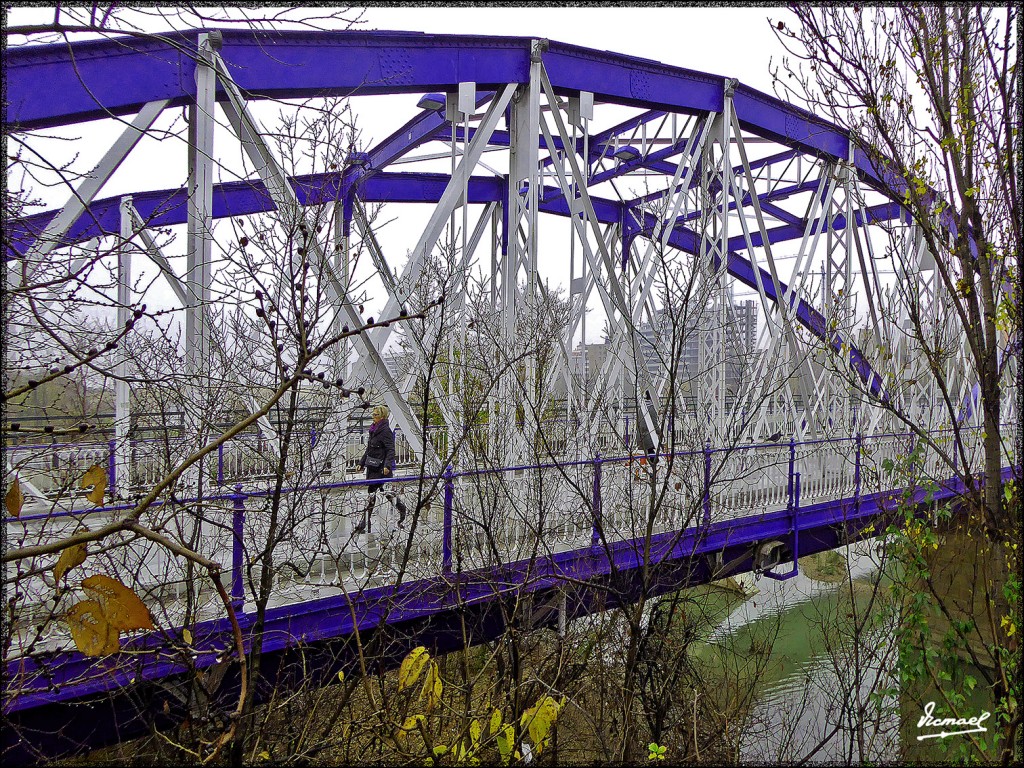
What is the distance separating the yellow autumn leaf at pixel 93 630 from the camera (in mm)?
1445

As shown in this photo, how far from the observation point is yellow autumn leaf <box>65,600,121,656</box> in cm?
145

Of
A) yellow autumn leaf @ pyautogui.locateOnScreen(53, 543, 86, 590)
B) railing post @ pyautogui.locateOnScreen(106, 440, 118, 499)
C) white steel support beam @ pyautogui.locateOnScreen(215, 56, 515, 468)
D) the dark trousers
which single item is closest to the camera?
yellow autumn leaf @ pyautogui.locateOnScreen(53, 543, 86, 590)

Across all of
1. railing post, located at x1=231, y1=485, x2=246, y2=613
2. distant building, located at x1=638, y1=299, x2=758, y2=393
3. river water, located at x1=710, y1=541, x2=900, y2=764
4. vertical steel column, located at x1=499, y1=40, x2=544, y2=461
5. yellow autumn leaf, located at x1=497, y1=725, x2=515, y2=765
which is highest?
vertical steel column, located at x1=499, y1=40, x2=544, y2=461

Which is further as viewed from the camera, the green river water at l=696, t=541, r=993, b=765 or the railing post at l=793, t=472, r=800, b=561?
the railing post at l=793, t=472, r=800, b=561

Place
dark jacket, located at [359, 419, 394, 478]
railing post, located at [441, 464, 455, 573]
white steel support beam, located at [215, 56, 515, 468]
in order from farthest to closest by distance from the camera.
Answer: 1. dark jacket, located at [359, 419, 394, 478]
2. railing post, located at [441, 464, 455, 573]
3. white steel support beam, located at [215, 56, 515, 468]

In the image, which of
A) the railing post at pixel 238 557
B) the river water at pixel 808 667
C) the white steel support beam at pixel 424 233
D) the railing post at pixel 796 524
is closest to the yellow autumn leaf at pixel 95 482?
the white steel support beam at pixel 424 233

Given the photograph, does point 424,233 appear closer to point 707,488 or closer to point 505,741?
point 707,488

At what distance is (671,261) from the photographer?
5.31m

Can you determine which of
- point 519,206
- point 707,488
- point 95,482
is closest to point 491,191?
point 519,206

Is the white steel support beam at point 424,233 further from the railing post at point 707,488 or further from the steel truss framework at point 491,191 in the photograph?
the railing post at point 707,488

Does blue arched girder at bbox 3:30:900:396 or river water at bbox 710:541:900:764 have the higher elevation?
blue arched girder at bbox 3:30:900:396

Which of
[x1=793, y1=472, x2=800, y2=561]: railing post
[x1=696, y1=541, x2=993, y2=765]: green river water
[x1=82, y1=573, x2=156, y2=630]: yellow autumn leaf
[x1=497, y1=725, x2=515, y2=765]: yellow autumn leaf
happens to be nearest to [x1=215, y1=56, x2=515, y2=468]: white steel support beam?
[x1=497, y1=725, x2=515, y2=765]: yellow autumn leaf

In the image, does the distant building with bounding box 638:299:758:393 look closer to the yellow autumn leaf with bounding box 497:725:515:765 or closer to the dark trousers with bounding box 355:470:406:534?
the dark trousers with bounding box 355:470:406:534

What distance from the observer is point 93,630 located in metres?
1.46
